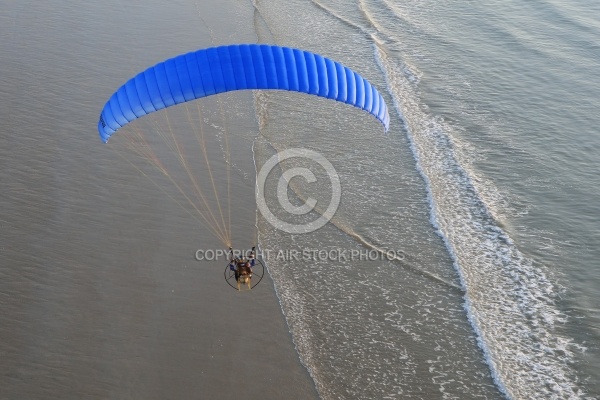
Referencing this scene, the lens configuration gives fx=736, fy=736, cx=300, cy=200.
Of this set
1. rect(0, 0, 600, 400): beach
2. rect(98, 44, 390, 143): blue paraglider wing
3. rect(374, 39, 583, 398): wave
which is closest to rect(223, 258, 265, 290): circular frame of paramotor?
rect(0, 0, 600, 400): beach

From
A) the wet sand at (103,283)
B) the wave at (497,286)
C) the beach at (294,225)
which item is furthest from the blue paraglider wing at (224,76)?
the wave at (497,286)

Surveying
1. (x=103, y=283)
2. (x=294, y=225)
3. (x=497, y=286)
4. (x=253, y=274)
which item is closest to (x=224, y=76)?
(x=253, y=274)

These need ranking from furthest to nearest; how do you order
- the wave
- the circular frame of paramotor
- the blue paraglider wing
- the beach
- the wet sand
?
the circular frame of paramotor → the wave → the beach → the wet sand → the blue paraglider wing

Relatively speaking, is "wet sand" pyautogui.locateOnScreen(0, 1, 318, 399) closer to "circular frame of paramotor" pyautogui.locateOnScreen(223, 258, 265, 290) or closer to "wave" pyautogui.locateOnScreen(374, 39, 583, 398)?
"circular frame of paramotor" pyautogui.locateOnScreen(223, 258, 265, 290)

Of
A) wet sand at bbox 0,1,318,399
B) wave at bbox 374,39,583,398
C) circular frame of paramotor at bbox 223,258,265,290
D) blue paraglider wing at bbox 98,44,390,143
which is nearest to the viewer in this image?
blue paraglider wing at bbox 98,44,390,143

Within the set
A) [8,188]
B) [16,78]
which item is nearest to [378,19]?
[16,78]

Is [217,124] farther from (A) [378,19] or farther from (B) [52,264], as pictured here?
(A) [378,19]
